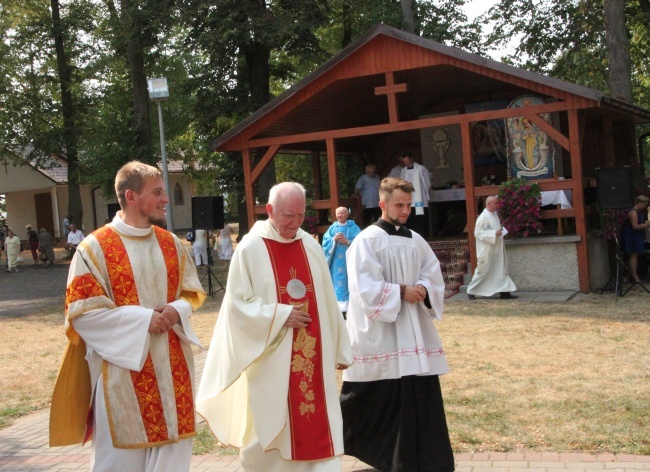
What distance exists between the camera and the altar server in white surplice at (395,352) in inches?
210

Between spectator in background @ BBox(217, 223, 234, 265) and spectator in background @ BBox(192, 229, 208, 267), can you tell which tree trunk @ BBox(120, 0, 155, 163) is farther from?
spectator in background @ BBox(192, 229, 208, 267)

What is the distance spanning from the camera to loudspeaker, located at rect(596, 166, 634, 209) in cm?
1395

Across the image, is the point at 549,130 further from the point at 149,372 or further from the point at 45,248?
the point at 45,248

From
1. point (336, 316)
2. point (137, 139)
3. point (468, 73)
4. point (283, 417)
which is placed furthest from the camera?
point (137, 139)

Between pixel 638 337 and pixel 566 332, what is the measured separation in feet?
3.06

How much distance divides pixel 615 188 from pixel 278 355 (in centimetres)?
1061

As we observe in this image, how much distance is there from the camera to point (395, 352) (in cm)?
549

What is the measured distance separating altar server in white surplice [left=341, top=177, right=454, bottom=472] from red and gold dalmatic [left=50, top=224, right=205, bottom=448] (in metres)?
1.52

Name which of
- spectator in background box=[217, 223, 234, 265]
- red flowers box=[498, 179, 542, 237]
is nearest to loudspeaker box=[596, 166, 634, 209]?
red flowers box=[498, 179, 542, 237]

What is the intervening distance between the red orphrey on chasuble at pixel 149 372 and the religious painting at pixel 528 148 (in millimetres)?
13593

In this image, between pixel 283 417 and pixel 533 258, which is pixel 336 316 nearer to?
pixel 283 417

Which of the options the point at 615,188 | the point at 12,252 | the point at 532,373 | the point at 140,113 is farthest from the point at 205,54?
the point at 532,373

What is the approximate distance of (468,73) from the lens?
17.1 metres

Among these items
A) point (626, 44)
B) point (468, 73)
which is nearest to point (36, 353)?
point (468, 73)
